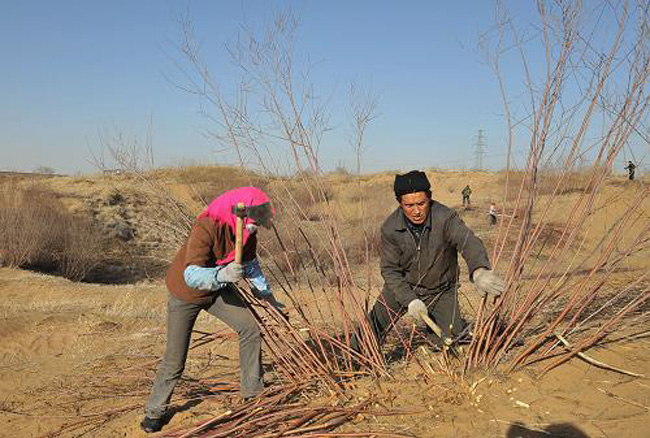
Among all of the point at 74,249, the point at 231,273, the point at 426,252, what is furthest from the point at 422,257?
the point at 74,249

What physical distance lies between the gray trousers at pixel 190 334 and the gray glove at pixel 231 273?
266mm

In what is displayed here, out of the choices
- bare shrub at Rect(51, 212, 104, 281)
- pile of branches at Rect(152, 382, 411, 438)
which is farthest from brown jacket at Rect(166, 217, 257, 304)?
bare shrub at Rect(51, 212, 104, 281)

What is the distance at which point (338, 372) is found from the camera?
2.74 m

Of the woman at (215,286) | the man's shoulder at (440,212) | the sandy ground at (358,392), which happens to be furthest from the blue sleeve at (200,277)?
the man's shoulder at (440,212)

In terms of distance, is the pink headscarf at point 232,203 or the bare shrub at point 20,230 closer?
the pink headscarf at point 232,203

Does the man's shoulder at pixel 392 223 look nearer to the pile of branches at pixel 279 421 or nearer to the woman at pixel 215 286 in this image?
the woman at pixel 215 286

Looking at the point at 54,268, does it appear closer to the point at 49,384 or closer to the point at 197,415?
the point at 49,384

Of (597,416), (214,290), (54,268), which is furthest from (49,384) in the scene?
(54,268)

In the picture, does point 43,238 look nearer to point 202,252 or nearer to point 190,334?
point 190,334

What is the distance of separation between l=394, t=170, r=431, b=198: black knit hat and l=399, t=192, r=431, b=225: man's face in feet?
0.07

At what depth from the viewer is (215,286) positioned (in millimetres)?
2568

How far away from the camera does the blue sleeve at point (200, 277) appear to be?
253cm

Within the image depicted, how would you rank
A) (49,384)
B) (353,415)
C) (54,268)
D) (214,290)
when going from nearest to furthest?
(353,415) → (214,290) → (49,384) → (54,268)

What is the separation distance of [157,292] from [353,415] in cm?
629
